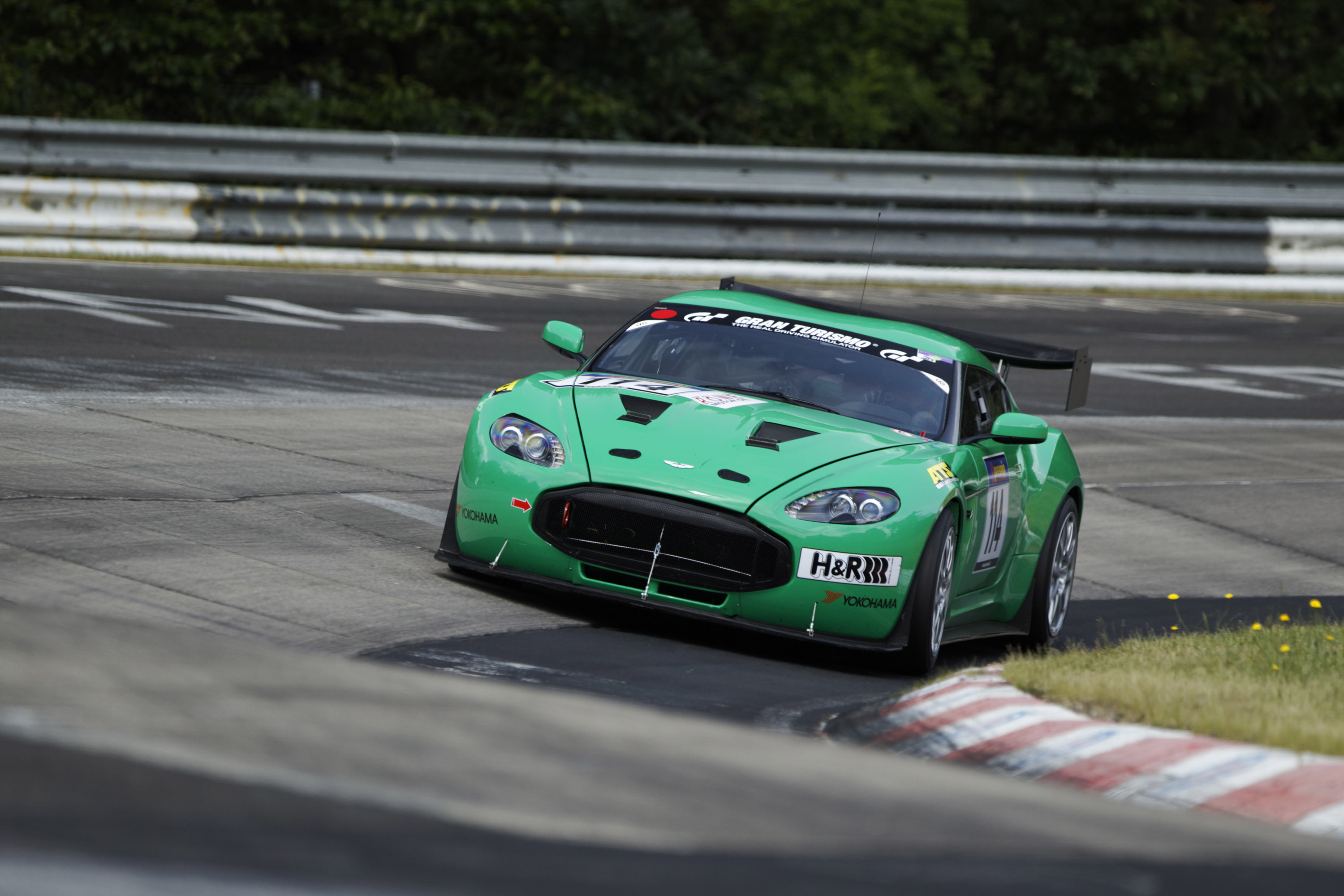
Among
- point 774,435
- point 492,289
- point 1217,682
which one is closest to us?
point 1217,682

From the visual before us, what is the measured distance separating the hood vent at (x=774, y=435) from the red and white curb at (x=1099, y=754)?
1.37 m

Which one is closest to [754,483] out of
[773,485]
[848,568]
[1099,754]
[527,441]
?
[773,485]

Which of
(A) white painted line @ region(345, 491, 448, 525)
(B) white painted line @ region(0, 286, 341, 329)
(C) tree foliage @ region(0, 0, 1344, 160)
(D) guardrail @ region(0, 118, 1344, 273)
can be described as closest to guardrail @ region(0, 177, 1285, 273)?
(D) guardrail @ region(0, 118, 1344, 273)

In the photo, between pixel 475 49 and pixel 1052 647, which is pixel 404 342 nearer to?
pixel 1052 647

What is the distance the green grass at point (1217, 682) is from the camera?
5.15m

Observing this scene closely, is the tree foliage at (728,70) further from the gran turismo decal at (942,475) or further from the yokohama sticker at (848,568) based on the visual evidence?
the yokohama sticker at (848,568)

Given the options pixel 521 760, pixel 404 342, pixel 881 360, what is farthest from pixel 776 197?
pixel 521 760

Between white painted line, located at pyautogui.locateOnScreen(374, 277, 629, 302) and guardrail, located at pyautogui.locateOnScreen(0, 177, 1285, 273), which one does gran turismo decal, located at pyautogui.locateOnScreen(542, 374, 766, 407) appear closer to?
white painted line, located at pyautogui.locateOnScreen(374, 277, 629, 302)

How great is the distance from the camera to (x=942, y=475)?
6.98m

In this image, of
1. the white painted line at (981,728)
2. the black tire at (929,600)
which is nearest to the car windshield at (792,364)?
the black tire at (929,600)

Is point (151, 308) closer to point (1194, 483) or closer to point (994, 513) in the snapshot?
point (1194, 483)

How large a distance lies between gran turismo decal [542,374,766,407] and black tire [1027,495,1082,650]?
61.6 inches

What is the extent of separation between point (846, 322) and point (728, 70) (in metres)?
18.0

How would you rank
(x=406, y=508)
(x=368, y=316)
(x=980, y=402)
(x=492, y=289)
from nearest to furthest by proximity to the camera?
1. (x=980, y=402)
2. (x=406, y=508)
3. (x=368, y=316)
4. (x=492, y=289)
